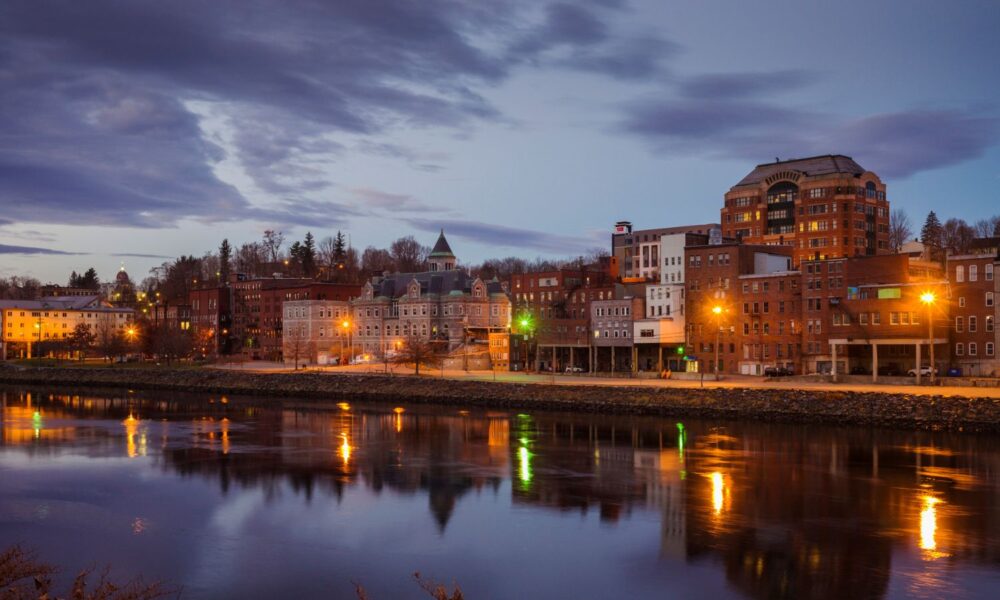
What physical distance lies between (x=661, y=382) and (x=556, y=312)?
31906mm

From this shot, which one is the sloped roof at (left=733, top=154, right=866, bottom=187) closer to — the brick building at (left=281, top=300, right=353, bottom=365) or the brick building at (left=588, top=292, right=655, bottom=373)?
the brick building at (left=588, top=292, right=655, bottom=373)

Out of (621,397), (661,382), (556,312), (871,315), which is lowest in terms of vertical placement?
(621,397)

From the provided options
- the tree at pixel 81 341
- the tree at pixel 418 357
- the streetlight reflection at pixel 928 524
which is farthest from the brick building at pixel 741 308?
the tree at pixel 81 341

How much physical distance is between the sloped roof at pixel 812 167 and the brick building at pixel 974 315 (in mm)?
52100

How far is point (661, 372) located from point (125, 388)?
5817 cm

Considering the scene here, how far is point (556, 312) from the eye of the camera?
10850 cm

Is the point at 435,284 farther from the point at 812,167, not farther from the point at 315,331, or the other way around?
the point at 812,167

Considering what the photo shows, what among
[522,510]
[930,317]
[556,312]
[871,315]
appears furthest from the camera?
[556,312]

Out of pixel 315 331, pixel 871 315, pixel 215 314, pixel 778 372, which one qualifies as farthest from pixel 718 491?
pixel 215 314

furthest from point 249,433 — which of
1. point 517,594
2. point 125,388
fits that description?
point 125,388

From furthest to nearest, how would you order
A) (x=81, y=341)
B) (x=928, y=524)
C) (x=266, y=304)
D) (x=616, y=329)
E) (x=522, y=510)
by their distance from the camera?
(x=81, y=341) → (x=266, y=304) → (x=616, y=329) → (x=522, y=510) → (x=928, y=524)

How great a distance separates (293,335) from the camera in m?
127

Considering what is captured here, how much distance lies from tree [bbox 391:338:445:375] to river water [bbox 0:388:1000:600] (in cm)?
3739

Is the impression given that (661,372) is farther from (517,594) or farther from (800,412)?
(517,594)
